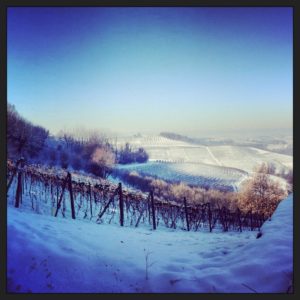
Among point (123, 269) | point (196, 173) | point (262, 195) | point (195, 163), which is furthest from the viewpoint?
point (195, 163)

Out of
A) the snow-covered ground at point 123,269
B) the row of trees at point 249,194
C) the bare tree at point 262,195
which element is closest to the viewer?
the snow-covered ground at point 123,269

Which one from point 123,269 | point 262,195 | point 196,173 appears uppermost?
point 123,269

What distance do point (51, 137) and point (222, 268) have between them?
Answer: 58304 mm

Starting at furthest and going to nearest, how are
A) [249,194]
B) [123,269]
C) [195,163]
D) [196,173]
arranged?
[195,163]
[196,173]
[249,194]
[123,269]

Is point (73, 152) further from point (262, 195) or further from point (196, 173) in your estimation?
point (262, 195)

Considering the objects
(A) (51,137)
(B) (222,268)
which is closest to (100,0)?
(B) (222,268)

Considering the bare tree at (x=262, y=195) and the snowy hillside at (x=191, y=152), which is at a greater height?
the snowy hillside at (x=191, y=152)

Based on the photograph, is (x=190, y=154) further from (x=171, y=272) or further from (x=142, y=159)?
(x=171, y=272)

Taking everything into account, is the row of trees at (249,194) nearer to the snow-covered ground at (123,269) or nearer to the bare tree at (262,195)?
the bare tree at (262,195)

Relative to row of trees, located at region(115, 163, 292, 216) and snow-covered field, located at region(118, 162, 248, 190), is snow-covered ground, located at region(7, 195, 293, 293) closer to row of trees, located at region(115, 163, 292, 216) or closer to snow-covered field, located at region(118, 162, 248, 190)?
row of trees, located at region(115, 163, 292, 216)

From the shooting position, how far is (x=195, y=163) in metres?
67.8

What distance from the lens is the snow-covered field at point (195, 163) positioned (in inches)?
2048

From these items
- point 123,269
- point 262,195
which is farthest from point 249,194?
point 123,269

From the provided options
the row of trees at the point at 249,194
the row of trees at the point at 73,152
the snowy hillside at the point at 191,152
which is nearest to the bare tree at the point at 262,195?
the row of trees at the point at 249,194
